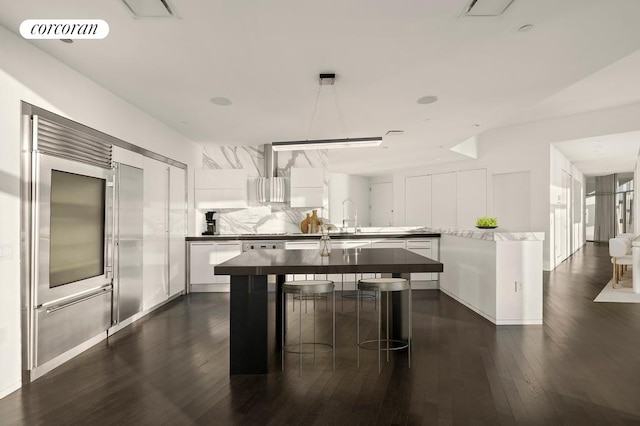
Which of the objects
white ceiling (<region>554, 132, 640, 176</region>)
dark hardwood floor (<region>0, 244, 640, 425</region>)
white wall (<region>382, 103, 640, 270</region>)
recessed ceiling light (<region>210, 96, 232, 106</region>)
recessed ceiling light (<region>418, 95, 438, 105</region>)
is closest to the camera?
dark hardwood floor (<region>0, 244, 640, 425</region>)

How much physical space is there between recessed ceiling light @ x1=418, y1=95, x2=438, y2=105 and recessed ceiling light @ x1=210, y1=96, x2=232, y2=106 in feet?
7.66

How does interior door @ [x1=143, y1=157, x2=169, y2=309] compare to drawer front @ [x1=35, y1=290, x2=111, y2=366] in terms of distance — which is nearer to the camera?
drawer front @ [x1=35, y1=290, x2=111, y2=366]

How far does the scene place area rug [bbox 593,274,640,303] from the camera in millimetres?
6027

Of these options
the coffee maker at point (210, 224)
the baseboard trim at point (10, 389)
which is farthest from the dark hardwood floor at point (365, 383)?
the coffee maker at point (210, 224)

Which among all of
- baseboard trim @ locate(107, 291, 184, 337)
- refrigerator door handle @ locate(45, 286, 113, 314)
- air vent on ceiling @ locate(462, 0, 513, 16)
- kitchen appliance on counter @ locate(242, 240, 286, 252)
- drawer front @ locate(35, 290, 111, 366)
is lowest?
baseboard trim @ locate(107, 291, 184, 337)

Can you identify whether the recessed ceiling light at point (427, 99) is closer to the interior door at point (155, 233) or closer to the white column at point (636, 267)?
the interior door at point (155, 233)

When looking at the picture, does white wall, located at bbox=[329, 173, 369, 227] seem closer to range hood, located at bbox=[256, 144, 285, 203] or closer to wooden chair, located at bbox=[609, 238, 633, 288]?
range hood, located at bbox=[256, 144, 285, 203]

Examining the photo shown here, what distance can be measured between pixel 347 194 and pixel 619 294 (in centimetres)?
872

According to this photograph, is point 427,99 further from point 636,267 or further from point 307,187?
point 636,267

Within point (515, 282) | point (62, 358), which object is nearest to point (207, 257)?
point (62, 358)

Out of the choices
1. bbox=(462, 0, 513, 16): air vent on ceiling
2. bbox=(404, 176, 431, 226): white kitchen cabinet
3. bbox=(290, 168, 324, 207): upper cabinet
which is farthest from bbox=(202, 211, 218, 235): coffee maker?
bbox=(404, 176, 431, 226): white kitchen cabinet

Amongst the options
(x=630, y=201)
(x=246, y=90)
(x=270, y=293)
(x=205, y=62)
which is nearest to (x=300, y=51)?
(x=205, y=62)

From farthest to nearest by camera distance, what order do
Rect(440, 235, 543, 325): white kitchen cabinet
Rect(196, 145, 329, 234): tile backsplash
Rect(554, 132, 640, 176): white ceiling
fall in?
Rect(554, 132, 640, 176): white ceiling
Rect(196, 145, 329, 234): tile backsplash
Rect(440, 235, 543, 325): white kitchen cabinet

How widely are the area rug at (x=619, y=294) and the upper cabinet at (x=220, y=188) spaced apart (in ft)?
18.8
